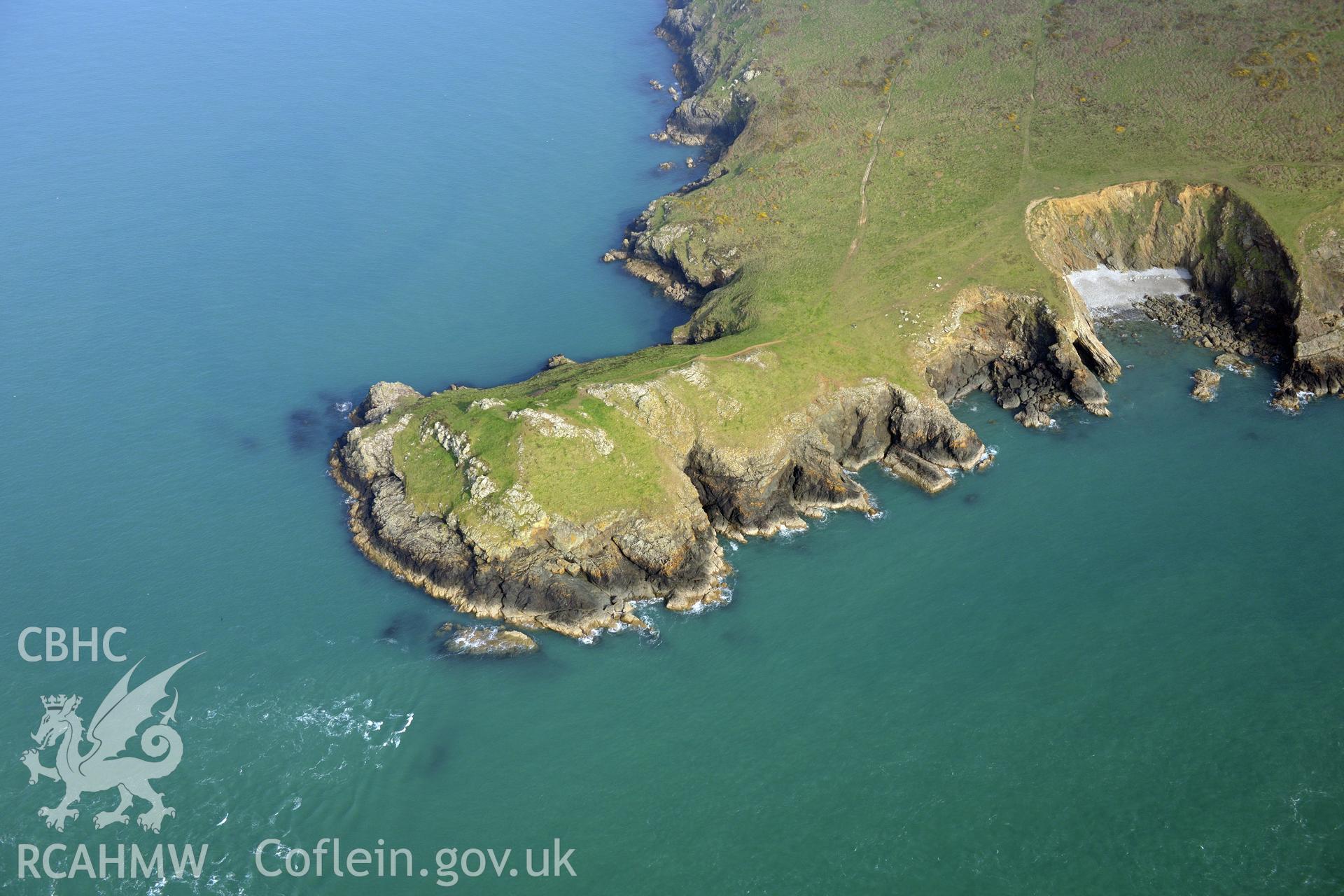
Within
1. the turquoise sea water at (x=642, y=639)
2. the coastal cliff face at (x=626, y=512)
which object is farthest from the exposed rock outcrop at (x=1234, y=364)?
the coastal cliff face at (x=626, y=512)

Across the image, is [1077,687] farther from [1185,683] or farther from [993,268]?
[993,268]

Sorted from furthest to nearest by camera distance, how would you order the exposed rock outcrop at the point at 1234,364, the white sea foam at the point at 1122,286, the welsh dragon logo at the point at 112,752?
1. the white sea foam at the point at 1122,286
2. the exposed rock outcrop at the point at 1234,364
3. the welsh dragon logo at the point at 112,752

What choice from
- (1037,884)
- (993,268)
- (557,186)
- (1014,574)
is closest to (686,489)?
(1014,574)

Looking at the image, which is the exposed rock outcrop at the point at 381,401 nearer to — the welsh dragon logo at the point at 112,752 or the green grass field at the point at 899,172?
the green grass field at the point at 899,172

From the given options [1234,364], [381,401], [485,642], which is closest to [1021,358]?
[1234,364]

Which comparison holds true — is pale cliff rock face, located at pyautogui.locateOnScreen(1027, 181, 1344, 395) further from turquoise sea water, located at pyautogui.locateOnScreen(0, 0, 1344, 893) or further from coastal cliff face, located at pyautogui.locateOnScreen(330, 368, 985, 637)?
coastal cliff face, located at pyautogui.locateOnScreen(330, 368, 985, 637)

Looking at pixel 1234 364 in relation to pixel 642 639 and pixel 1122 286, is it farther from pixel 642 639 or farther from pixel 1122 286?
pixel 642 639
